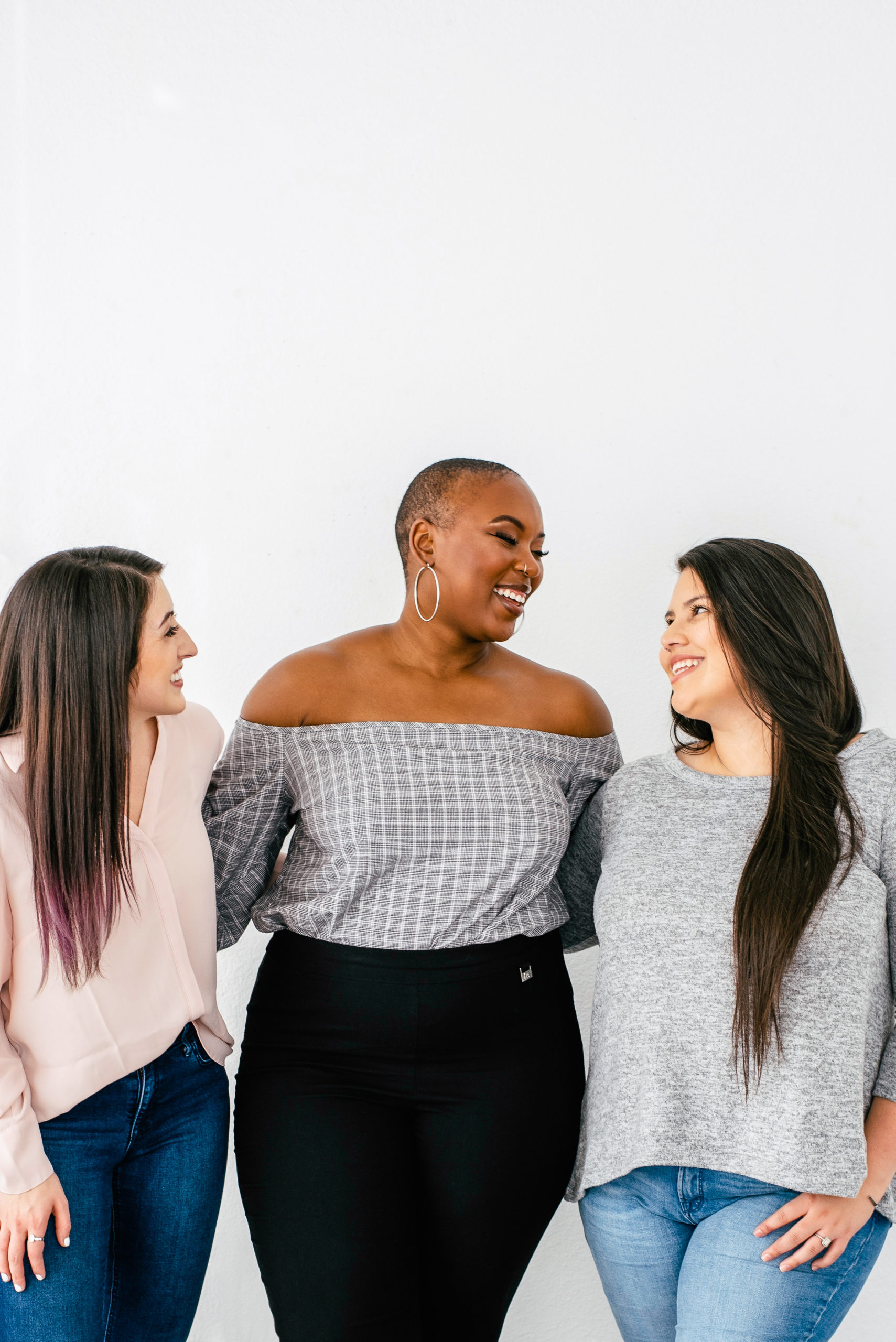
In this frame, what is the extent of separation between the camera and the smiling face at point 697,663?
1589 millimetres

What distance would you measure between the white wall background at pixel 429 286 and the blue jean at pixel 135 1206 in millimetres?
943

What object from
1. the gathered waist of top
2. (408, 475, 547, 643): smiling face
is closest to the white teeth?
(408, 475, 547, 643): smiling face

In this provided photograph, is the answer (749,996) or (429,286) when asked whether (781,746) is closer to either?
(749,996)

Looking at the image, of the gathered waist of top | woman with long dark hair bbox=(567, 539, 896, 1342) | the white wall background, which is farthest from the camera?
the white wall background

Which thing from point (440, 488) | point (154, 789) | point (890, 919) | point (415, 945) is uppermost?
point (440, 488)

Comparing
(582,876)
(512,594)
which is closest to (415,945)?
(582,876)

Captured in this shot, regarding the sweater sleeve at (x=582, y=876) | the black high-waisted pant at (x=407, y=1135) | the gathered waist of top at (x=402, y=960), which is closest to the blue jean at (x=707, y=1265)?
the black high-waisted pant at (x=407, y=1135)

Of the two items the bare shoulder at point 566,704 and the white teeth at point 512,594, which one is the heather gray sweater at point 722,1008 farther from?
the white teeth at point 512,594

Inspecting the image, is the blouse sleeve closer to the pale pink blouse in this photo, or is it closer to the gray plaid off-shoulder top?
the gray plaid off-shoulder top

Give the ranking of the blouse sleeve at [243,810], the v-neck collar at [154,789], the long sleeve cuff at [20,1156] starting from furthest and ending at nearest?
the blouse sleeve at [243,810] → the v-neck collar at [154,789] → the long sleeve cuff at [20,1156]

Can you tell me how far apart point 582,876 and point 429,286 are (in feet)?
4.15

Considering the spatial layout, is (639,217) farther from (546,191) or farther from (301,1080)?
(301,1080)

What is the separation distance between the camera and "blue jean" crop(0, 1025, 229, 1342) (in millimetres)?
1289

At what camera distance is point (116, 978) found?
139 cm
